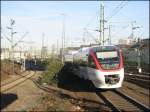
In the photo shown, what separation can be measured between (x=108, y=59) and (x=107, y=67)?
1.95ft

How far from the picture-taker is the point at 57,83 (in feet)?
105

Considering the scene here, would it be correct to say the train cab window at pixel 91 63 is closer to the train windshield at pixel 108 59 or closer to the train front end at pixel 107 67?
the train front end at pixel 107 67

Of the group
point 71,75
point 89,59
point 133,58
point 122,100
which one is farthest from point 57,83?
point 133,58

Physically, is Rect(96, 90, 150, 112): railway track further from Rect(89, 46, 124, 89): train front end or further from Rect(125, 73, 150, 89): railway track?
Rect(125, 73, 150, 89): railway track

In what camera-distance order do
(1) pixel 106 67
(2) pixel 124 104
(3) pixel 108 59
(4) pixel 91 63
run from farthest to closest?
1. (4) pixel 91 63
2. (3) pixel 108 59
3. (1) pixel 106 67
4. (2) pixel 124 104

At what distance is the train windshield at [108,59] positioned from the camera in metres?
23.0

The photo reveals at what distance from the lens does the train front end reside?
2281 centimetres

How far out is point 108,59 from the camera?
918 inches

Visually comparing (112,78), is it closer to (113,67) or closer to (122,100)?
(113,67)

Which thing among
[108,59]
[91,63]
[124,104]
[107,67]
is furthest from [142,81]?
[124,104]

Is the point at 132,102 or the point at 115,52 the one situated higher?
the point at 115,52

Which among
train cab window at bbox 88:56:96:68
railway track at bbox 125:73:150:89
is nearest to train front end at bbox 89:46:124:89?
train cab window at bbox 88:56:96:68

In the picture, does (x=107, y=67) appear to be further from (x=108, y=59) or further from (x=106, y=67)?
(x=108, y=59)

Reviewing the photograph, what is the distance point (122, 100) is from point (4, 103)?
6354mm
